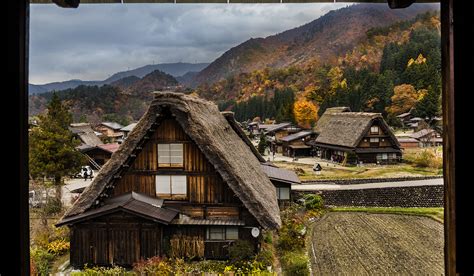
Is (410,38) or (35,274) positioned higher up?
(410,38)

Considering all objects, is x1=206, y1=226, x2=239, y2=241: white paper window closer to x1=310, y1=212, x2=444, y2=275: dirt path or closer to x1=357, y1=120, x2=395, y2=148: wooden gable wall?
x1=310, y1=212, x2=444, y2=275: dirt path

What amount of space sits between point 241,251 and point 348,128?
16611 mm

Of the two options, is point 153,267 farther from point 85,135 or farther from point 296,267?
point 85,135

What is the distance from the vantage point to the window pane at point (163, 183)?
8.52 m

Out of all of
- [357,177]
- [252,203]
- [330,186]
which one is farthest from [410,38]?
[252,203]

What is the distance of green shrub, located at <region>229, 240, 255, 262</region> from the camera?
25.9 feet

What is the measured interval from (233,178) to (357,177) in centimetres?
1286

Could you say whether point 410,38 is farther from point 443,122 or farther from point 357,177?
point 443,122

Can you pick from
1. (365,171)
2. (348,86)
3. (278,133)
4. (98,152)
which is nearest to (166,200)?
(98,152)

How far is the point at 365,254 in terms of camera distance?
386 inches

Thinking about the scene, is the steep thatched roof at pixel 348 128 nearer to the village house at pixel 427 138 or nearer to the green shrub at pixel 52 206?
the village house at pixel 427 138

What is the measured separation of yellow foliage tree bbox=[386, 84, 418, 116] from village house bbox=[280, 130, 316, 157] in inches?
404

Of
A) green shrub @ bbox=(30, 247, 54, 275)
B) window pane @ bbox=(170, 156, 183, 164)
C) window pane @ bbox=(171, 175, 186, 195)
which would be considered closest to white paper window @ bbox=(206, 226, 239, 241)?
window pane @ bbox=(171, 175, 186, 195)

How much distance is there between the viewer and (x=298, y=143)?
2497 cm
